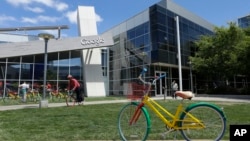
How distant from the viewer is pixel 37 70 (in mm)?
31250

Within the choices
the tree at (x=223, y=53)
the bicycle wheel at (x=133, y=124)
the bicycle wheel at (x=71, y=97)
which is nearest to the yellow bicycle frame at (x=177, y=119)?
the bicycle wheel at (x=133, y=124)

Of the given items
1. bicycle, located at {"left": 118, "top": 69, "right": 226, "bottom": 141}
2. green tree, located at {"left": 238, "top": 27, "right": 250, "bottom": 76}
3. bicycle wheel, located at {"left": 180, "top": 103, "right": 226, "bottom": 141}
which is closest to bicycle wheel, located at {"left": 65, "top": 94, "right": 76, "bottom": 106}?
bicycle, located at {"left": 118, "top": 69, "right": 226, "bottom": 141}

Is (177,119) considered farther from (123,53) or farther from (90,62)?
(123,53)

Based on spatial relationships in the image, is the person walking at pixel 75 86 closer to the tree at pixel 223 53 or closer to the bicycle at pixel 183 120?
the bicycle at pixel 183 120

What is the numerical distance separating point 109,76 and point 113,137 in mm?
36912

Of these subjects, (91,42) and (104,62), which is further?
(104,62)

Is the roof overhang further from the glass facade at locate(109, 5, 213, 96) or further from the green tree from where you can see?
the green tree

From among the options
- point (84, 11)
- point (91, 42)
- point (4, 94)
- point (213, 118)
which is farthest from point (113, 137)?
point (84, 11)

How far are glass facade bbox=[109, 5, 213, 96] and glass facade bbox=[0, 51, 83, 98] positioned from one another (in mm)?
5890

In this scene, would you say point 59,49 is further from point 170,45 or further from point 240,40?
point 240,40

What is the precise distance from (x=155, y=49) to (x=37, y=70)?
1205 centimetres

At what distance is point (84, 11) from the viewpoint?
111 feet

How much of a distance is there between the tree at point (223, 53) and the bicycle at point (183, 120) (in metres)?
28.2

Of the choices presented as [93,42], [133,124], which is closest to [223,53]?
[93,42]
